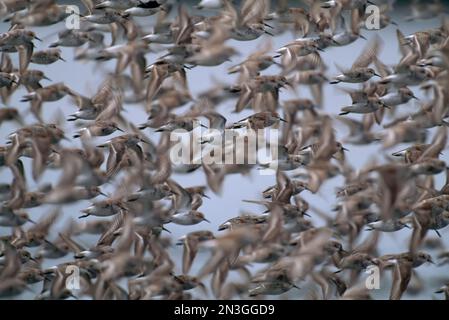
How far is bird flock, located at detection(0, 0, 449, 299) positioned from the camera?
5906 mm

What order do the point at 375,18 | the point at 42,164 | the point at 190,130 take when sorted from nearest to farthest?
the point at 42,164 → the point at 190,130 → the point at 375,18

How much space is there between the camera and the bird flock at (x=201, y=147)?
591cm

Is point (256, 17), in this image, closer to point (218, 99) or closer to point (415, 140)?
point (218, 99)

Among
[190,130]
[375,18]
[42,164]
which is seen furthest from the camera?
[375,18]

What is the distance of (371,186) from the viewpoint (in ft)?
19.6

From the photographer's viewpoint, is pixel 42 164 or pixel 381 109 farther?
pixel 381 109

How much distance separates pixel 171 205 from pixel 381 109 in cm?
162

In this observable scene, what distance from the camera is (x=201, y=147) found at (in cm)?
609

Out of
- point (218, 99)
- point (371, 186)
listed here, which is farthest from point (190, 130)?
point (371, 186)

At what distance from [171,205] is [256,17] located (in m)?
1.36

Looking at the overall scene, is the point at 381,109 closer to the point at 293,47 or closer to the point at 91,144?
the point at 293,47

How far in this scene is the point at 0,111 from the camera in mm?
6141
